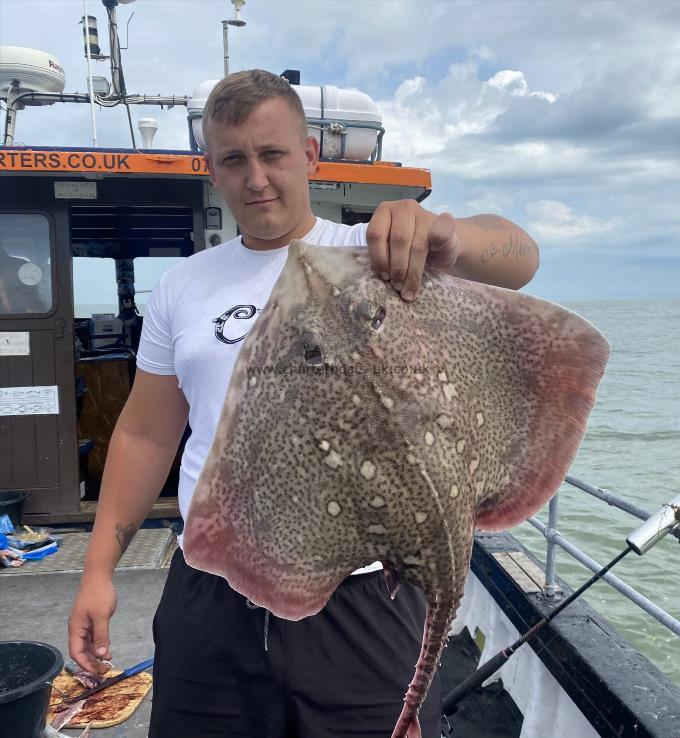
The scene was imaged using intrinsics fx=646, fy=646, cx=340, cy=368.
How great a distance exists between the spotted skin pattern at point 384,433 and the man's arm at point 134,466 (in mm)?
646

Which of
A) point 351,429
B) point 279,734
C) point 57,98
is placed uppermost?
point 57,98

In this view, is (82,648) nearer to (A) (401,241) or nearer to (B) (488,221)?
(A) (401,241)

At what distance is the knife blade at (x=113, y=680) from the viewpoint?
3.35 meters

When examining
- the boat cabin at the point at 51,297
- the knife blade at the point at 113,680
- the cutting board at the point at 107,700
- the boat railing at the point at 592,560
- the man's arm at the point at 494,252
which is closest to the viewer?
the man's arm at the point at 494,252

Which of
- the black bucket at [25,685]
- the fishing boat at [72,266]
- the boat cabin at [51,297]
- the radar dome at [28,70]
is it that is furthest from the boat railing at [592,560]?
the radar dome at [28,70]

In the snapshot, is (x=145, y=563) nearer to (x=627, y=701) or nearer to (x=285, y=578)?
(x=627, y=701)

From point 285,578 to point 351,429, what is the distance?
366 mm

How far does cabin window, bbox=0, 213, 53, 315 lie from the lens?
5.54 m

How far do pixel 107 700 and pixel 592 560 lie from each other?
2.56 meters

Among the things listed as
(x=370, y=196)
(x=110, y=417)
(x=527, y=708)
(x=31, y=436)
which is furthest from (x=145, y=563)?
(x=370, y=196)

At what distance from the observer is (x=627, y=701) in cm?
231

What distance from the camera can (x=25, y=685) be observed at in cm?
277

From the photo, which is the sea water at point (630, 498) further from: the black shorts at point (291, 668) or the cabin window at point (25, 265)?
the cabin window at point (25, 265)

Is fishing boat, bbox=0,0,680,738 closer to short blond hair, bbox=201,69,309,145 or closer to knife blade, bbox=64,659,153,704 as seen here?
knife blade, bbox=64,659,153,704
